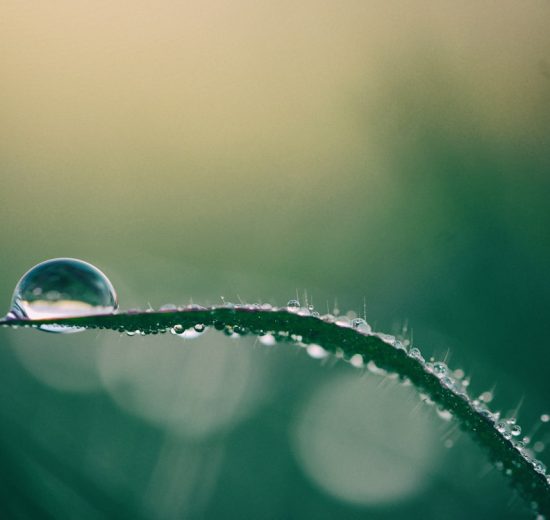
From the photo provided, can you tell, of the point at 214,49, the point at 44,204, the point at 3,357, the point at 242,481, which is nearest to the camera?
the point at 242,481

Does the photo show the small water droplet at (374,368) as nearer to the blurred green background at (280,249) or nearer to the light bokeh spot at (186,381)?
the blurred green background at (280,249)

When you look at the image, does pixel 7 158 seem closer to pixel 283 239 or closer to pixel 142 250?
pixel 142 250

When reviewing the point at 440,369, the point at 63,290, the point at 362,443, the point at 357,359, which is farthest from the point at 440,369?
the point at 362,443

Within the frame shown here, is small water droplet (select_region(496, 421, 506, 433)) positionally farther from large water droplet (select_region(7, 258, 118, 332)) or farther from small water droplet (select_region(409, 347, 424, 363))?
large water droplet (select_region(7, 258, 118, 332))

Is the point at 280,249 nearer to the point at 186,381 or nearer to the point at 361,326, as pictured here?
the point at 186,381

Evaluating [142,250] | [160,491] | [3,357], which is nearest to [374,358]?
[160,491]

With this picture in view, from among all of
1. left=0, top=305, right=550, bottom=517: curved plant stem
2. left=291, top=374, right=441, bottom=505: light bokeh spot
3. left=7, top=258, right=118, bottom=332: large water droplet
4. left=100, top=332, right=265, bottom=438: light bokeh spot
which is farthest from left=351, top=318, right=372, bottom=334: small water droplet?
left=100, top=332, right=265, bottom=438: light bokeh spot

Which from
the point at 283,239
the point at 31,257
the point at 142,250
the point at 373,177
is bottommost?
the point at 31,257
